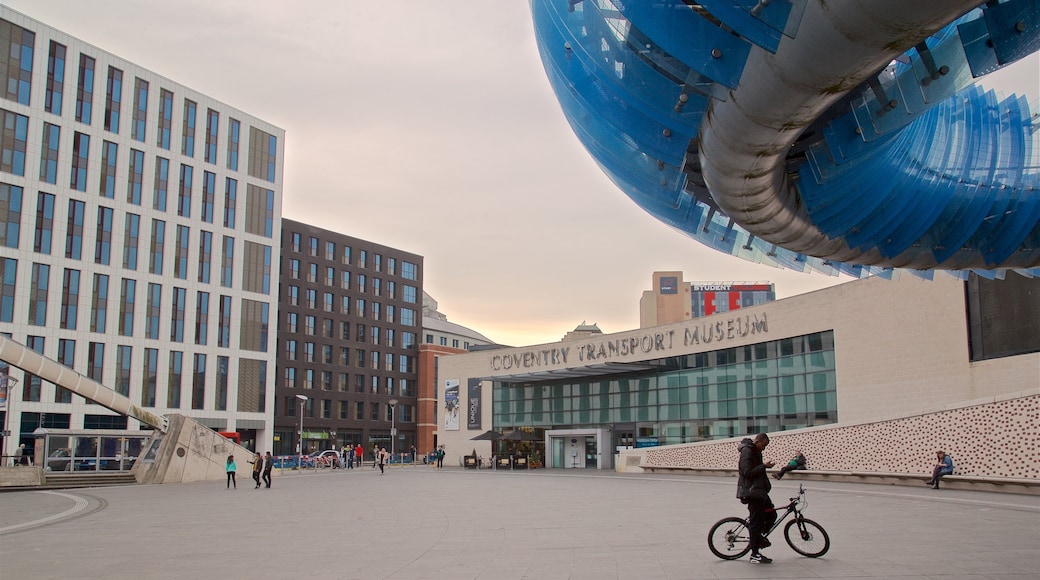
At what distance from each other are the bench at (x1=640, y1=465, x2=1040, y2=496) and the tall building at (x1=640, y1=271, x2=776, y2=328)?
323 feet

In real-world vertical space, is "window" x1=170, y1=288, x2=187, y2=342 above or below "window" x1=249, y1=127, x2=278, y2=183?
below

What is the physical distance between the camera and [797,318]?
38438mm

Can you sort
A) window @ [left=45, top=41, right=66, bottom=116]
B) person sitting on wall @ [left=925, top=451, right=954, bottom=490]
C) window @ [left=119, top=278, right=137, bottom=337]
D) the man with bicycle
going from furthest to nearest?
window @ [left=119, top=278, right=137, bottom=337] < window @ [left=45, top=41, right=66, bottom=116] < person sitting on wall @ [left=925, top=451, right=954, bottom=490] < the man with bicycle

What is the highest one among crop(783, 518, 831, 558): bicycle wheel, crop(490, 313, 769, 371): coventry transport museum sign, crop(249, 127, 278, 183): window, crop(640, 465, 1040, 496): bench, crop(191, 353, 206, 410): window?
crop(249, 127, 278, 183): window

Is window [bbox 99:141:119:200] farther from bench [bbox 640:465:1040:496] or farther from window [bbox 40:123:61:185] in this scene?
bench [bbox 640:465:1040:496]

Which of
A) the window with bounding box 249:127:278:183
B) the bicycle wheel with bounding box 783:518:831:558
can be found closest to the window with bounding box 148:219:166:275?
the window with bounding box 249:127:278:183

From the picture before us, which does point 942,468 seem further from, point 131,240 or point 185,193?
point 185,193

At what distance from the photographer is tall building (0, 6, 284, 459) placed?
54.0 metres

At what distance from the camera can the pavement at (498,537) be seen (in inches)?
404

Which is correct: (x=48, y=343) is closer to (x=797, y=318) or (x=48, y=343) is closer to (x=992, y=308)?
(x=797, y=318)

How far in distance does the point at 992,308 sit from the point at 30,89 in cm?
5523

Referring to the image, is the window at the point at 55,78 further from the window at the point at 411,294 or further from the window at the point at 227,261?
the window at the point at 411,294

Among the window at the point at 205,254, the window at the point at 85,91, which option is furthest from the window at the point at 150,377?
the window at the point at 85,91

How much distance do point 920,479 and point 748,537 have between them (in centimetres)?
1835
